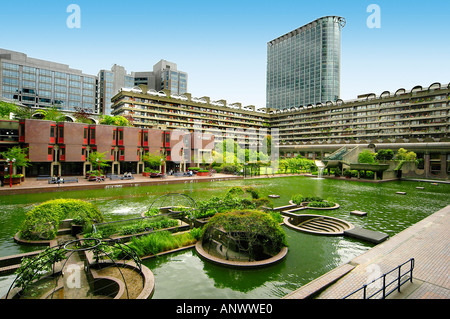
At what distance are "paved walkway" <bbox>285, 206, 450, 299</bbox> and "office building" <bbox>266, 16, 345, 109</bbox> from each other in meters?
138

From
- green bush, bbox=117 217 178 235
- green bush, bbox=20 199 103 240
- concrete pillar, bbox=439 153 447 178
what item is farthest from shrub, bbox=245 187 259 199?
concrete pillar, bbox=439 153 447 178

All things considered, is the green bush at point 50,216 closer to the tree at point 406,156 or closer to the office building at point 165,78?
the tree at point 406,156

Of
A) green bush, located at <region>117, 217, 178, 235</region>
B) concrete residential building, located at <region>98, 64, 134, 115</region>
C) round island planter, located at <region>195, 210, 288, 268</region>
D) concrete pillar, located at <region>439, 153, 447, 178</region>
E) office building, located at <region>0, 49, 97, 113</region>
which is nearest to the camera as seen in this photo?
round island planter, located at <region>195, 210, 288, 268</region>

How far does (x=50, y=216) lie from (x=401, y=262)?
16.3 meters

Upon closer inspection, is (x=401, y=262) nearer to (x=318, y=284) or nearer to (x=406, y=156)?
(x=318, y=284)

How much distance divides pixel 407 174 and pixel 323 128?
43856mm

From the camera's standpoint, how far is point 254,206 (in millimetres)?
17719

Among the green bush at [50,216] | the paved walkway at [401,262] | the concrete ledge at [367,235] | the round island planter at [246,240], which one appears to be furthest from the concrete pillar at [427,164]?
the green bush at [50,216]

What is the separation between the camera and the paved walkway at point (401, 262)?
25.9 ft

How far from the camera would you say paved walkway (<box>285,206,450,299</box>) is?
7.88m

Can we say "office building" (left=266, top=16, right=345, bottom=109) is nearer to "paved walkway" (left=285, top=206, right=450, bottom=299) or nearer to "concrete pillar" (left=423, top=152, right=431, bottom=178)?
"concrete pillar" (left=423, top=152, right=431, bottom=178)

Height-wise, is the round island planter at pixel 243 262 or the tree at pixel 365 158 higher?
the tree at pixel 365 158

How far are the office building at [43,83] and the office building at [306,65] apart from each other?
366 ft
